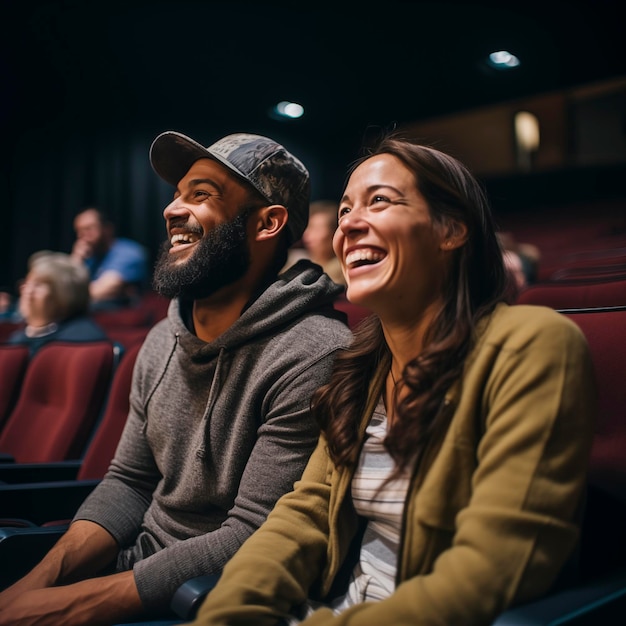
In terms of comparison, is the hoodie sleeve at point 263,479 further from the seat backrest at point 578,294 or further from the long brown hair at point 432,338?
the seat backrest at point 578,294

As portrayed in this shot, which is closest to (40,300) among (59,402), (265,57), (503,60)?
(59,402)

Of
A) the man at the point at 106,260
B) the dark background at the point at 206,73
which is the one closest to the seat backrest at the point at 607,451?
the dark background at the point at 206,73

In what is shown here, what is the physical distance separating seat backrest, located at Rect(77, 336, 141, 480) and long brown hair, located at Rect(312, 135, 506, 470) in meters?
0.45

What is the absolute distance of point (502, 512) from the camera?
374mm

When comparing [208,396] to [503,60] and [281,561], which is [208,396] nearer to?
[281,561]

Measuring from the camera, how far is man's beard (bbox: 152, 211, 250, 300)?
2.16 feet

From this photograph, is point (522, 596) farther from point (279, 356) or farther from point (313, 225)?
point (313, 225)

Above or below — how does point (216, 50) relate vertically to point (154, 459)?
above

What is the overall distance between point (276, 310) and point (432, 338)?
214 millimetres

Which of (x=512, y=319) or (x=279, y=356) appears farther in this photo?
(x=279, y=356)

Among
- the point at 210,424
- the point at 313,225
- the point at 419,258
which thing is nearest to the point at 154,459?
the point at 210,424

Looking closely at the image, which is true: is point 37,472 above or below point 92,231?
below

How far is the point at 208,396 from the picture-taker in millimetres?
644

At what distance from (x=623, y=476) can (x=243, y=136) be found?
48 centimetres
